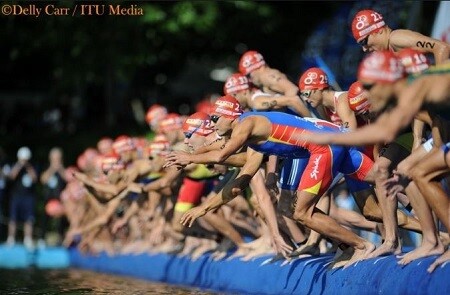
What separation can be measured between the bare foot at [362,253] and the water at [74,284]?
2640 millimetres

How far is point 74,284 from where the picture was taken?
14953 mm

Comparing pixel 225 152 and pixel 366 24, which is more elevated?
pixel 366 24

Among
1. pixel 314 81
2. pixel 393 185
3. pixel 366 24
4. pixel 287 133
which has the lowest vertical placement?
pixel 393 185

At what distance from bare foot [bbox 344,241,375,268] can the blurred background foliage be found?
9498mm

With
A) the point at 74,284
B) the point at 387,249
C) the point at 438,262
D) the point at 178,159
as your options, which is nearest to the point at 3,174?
the point at 74,284


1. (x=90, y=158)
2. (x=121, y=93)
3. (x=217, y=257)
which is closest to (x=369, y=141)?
(x=217, y=257)

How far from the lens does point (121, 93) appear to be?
32.7 metres

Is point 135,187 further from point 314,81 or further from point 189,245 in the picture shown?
point 314,81

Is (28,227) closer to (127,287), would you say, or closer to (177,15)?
(177,15)

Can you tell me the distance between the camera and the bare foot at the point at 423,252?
9938 mm

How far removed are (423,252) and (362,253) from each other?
1.25 metres

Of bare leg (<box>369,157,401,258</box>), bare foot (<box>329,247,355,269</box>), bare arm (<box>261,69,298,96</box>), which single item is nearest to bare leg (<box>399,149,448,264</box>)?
bare leg (<box>369,157,401,258</box>)

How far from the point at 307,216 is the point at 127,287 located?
3.88 meters

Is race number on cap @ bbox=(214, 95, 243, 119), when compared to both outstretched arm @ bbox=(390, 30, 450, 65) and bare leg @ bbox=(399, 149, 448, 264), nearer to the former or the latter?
outstretched arm @ bbox=(390, 30, 450, 65)
